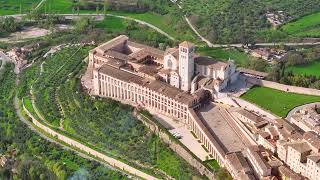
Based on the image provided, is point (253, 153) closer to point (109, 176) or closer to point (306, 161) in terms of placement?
point (306, 161)

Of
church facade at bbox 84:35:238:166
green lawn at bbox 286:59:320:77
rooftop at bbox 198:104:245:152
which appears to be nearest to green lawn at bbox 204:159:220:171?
rooftop at bbox 198:104:245:152

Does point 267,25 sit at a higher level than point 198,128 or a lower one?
higher

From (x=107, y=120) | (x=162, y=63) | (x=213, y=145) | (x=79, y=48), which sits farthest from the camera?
(x=79, y=48)

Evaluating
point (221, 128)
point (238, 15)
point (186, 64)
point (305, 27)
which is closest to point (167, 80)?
point (186, 64)

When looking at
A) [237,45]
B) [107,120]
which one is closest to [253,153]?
[107,120]

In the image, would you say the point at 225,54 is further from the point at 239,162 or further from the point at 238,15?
the point at 239,162

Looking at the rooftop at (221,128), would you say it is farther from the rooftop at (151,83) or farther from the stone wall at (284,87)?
the stone wall at (284,87)
